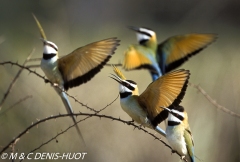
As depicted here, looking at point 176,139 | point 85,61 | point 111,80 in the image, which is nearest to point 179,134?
point 176,139

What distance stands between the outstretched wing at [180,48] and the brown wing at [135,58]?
91 millimetres

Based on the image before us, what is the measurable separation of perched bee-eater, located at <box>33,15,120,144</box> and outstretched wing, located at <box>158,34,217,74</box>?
74 centimetres

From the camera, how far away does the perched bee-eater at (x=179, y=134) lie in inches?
80.5

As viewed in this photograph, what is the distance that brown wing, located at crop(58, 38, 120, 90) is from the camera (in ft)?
6.57

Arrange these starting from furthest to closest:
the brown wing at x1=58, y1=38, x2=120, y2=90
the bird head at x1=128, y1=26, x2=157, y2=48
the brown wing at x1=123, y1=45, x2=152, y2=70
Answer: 1. the bird head at x1=128, y1=26, x2=157, y2=48
2. the brown wing at x1=123, y1=45, x2=152, y2=70
3. the brown wing at x1=58, y1=38, x2=120, y2=90

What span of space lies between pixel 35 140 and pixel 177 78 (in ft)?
3.77

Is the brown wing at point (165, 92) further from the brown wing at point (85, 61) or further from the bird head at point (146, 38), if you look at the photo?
the bird head at point (146, 38)

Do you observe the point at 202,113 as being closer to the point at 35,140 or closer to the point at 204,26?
the point at 35,140

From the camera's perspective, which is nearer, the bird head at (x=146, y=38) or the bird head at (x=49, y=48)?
the bird head at (x=49, y=48)

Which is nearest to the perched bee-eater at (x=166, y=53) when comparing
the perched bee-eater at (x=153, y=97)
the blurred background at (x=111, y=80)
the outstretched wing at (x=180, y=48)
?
the outstretched wing at (x=180, y=48)

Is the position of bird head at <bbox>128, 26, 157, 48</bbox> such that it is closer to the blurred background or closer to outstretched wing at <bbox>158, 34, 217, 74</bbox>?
outstretched wing at <bbox>158, 34, 217, 74</bbox>

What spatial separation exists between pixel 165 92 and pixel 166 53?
92cm

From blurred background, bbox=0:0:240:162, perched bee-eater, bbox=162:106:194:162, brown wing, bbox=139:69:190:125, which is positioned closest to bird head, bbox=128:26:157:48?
blurred background, bbox=0:0:240:162

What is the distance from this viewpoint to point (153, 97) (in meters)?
1.92
